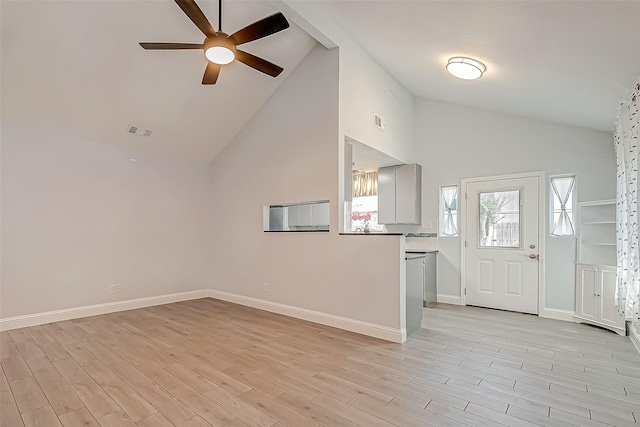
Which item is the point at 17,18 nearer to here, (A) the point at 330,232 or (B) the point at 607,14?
(A) the point at 330,232

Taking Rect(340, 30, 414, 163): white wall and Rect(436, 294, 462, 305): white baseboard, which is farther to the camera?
Rect(436, 294, 462, 305): white baseboard

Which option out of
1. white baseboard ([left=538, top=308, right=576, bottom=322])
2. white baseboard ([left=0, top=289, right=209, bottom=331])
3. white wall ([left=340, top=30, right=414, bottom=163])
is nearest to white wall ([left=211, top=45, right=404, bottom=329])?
white wall ([left=340, top=30, right=414, bottom=163])

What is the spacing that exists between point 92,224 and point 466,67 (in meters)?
5.23

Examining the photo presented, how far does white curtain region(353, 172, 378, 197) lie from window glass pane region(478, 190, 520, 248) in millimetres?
2015

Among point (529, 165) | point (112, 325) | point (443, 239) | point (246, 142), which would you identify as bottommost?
point (112, 325)

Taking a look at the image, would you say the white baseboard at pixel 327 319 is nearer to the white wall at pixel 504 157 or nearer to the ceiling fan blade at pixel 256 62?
the white wall at pixel 504 157

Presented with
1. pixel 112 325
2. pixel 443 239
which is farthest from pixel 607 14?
pixel 112 325

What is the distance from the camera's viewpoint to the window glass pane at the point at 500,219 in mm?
4875

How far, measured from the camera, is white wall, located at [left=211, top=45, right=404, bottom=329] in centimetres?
373

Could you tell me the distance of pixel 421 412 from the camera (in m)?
2.11

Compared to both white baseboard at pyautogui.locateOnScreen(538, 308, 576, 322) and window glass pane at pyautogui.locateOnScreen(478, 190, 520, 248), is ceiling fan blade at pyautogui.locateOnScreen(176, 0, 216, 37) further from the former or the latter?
white baseboard at pyautogui.locateOnScreen(538, 308, 576, 322)

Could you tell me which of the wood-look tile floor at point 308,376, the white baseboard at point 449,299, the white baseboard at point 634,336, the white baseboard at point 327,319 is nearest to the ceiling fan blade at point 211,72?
the wood-look tile floor at point 308,376

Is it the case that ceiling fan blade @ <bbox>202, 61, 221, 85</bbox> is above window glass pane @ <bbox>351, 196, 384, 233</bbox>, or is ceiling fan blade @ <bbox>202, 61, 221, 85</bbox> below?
above

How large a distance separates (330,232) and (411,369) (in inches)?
72.2
